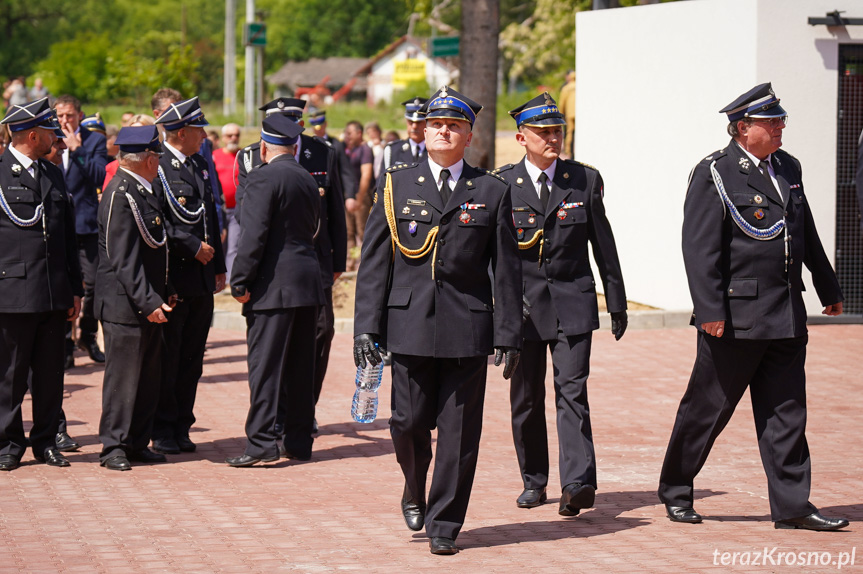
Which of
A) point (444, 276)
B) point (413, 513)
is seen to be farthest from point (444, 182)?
point (413, 513)

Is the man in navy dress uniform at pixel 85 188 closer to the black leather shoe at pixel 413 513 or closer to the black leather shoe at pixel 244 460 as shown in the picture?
the black leather shoe at pixel 244 460

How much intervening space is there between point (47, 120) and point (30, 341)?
1467 mm

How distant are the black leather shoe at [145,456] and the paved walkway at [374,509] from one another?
13 cm

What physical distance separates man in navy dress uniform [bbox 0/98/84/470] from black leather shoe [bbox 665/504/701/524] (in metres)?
4.02

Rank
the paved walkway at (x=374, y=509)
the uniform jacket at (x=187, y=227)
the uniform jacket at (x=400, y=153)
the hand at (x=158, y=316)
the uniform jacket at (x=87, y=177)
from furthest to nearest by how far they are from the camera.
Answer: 1. the uniform jacket at (x=400, y=153)
2. the uniform jacket at (x=87, y=177)
3. the uniform jacket at (x=187, y=227)
4. the hand at (x=158, y=316)
5. the paved walkway at (x=374, y=509)

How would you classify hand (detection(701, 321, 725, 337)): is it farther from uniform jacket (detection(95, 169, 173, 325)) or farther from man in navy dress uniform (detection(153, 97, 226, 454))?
man in navy dress uniform (detection(153, 97, 226, 454))

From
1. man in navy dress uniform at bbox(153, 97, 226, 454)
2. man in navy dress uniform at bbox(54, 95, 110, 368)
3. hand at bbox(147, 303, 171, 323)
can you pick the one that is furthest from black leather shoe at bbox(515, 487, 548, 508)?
man in navy dress uniform at bbox(54, 95, 110, 368)

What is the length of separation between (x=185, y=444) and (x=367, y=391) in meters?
2.65

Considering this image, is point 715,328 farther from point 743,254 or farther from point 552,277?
point 552,277

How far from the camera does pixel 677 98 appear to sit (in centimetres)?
1534

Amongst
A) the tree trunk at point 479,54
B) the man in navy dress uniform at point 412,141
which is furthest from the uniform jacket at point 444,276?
the tree trunk at point 479,54

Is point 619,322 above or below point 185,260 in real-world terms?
below

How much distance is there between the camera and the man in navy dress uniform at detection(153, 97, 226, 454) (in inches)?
356

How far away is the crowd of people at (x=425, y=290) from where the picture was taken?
6641 mm
